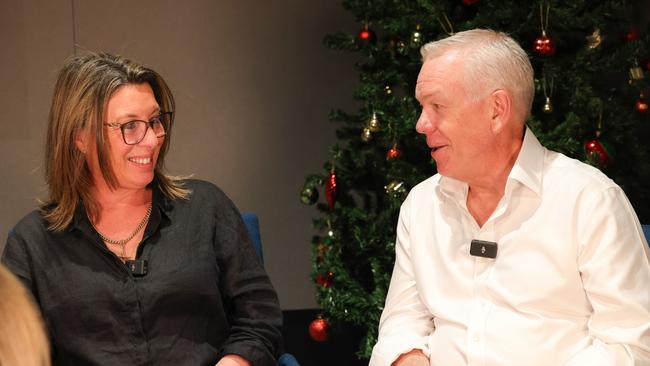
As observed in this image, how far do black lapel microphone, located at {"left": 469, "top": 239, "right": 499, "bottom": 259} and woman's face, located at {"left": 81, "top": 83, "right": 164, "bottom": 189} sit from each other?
983 mm

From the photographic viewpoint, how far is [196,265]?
2.57 metres

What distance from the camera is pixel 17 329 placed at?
1.06m

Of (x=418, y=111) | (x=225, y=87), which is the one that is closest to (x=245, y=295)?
(x=418, y=111)

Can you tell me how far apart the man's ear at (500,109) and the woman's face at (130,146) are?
994mm

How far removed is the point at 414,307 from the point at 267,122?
2.09 meters

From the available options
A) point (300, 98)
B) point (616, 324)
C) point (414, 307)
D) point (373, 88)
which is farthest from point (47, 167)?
point (300, 98)

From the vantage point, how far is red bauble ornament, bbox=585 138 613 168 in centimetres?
326

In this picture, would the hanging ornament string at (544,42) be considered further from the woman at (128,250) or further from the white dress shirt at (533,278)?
the woman at (128,250)

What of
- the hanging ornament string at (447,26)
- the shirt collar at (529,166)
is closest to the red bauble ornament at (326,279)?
the hanging ornament string at (447,26)

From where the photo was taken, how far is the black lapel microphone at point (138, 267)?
2521 millimetres

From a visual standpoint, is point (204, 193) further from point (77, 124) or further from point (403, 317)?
point (403, 317)

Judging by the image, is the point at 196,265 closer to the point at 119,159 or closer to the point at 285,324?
the point at 119,159

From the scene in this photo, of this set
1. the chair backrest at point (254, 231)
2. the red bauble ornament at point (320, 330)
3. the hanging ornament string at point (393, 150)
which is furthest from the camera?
Result: the red bauble ornament at point (320, 330)

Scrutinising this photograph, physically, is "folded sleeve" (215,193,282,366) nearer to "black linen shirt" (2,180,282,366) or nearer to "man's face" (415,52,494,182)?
"black linen shirt" (2,180,282,366)
